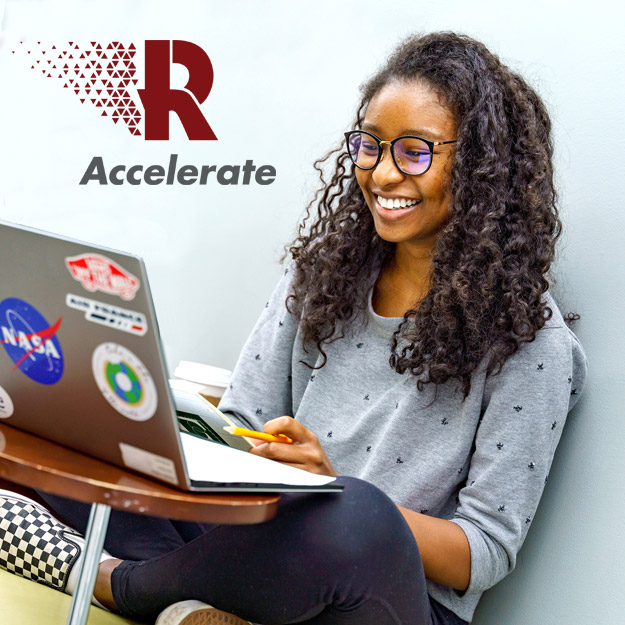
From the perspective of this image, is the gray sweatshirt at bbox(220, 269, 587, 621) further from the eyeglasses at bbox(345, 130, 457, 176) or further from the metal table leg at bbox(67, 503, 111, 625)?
the metal table leg at bbox(67, 503, 111, 625)

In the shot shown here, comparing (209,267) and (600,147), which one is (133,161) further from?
(600,147)

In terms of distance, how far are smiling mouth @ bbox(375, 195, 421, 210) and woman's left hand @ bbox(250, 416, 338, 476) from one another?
16.0 inches

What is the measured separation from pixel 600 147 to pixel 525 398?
0.44 metres

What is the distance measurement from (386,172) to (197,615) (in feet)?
2.24

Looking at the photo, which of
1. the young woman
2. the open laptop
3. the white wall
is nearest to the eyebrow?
the young woman

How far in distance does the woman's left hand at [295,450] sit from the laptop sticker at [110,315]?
382 millimetres

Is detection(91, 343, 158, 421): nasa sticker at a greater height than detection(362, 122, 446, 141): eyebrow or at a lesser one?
lesser

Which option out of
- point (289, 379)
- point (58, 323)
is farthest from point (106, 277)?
point (289, 379)

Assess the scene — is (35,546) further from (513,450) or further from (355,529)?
(513,450)

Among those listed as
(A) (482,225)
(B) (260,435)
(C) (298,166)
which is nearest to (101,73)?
(C) (298,166)

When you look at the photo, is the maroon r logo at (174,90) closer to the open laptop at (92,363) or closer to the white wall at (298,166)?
the white wall at (298,166)

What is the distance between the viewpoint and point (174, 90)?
2209mm

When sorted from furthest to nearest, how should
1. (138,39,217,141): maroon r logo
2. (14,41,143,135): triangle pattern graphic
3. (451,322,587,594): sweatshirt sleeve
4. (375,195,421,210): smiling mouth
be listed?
(14,41,143,135): triangle pattern graphic
(138,39,217,141): maroon r logo
(375,195,421,210): smiling mouth
(451,322,587,594): sweatshirt sleeve

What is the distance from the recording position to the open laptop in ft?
2.50
